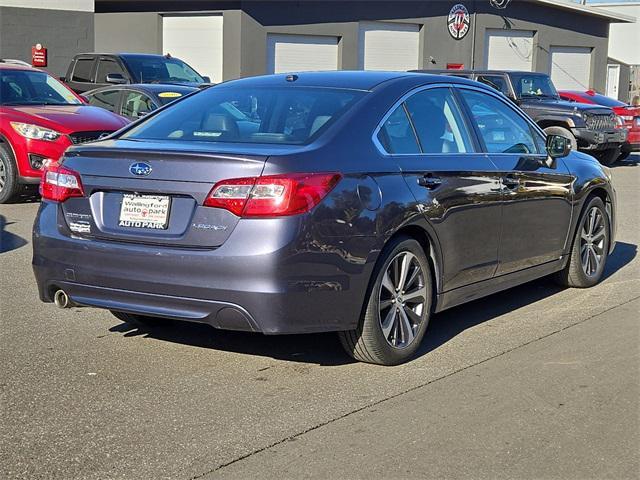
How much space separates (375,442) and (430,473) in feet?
1.28

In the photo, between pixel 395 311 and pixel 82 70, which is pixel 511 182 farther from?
→ pixel 82 70

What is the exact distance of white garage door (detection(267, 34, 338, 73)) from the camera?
28.7 meters

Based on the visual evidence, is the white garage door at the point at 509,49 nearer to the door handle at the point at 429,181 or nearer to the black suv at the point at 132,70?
the black suv at the point at 132,70

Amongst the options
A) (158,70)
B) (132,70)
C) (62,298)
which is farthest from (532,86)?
(62,298)

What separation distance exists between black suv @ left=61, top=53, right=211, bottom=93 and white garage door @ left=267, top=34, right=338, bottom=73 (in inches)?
396

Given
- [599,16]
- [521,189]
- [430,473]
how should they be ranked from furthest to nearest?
[599,16] < [521,189] < [430,473]

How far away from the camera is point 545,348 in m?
6.02

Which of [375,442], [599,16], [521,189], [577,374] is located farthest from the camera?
[599,16]

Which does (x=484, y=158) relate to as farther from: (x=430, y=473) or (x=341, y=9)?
(x=341, y=9)

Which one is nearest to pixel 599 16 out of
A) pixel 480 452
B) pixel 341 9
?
pixel 341 9

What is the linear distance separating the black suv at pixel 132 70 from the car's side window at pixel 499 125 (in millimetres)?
11286

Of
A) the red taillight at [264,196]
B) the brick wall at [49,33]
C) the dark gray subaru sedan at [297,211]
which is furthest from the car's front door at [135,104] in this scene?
the brick wall at [49,33]

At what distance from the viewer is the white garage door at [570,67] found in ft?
121

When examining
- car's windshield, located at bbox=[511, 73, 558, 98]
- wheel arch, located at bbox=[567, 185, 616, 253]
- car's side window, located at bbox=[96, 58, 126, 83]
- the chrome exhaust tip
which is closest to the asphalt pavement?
the chrome exhaust tip
